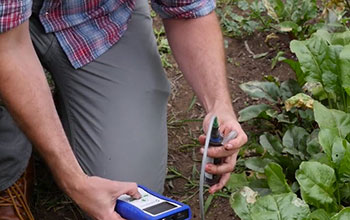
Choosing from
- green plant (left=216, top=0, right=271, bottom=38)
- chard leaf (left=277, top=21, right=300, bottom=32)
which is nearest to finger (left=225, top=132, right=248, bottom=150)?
chard leaf (left=277, top=21, right=300, bottom=32)

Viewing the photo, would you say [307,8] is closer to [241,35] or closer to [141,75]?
[241,35]

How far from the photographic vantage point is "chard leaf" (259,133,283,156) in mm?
2629

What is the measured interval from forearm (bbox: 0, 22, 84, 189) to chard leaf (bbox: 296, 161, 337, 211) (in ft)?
2.16

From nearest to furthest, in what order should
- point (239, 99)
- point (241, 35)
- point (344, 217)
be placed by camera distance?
point (344, 217) → point (239, 99) → point (241, 35)

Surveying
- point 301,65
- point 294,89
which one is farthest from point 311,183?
point 294,89

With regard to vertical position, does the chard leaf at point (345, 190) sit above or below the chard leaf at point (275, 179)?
below

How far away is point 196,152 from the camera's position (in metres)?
3.01

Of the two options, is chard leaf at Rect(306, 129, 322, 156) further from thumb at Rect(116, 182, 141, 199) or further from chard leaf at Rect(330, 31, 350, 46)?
thumb at Rect(116, 182, 141, 199)

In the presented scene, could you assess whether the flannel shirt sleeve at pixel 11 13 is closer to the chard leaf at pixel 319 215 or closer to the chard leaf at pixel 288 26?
the chard leaf at pixel 319 215

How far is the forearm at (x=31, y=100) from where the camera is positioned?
1956 millimetres

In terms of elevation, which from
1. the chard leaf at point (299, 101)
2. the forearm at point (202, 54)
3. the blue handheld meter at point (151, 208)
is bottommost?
the chard leaf at point (299, 101)

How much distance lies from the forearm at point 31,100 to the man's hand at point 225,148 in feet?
1.25

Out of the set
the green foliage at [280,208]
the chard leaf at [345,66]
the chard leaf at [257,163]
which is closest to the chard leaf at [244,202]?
the green foliage at [280,208]

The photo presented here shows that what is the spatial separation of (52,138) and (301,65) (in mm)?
976
